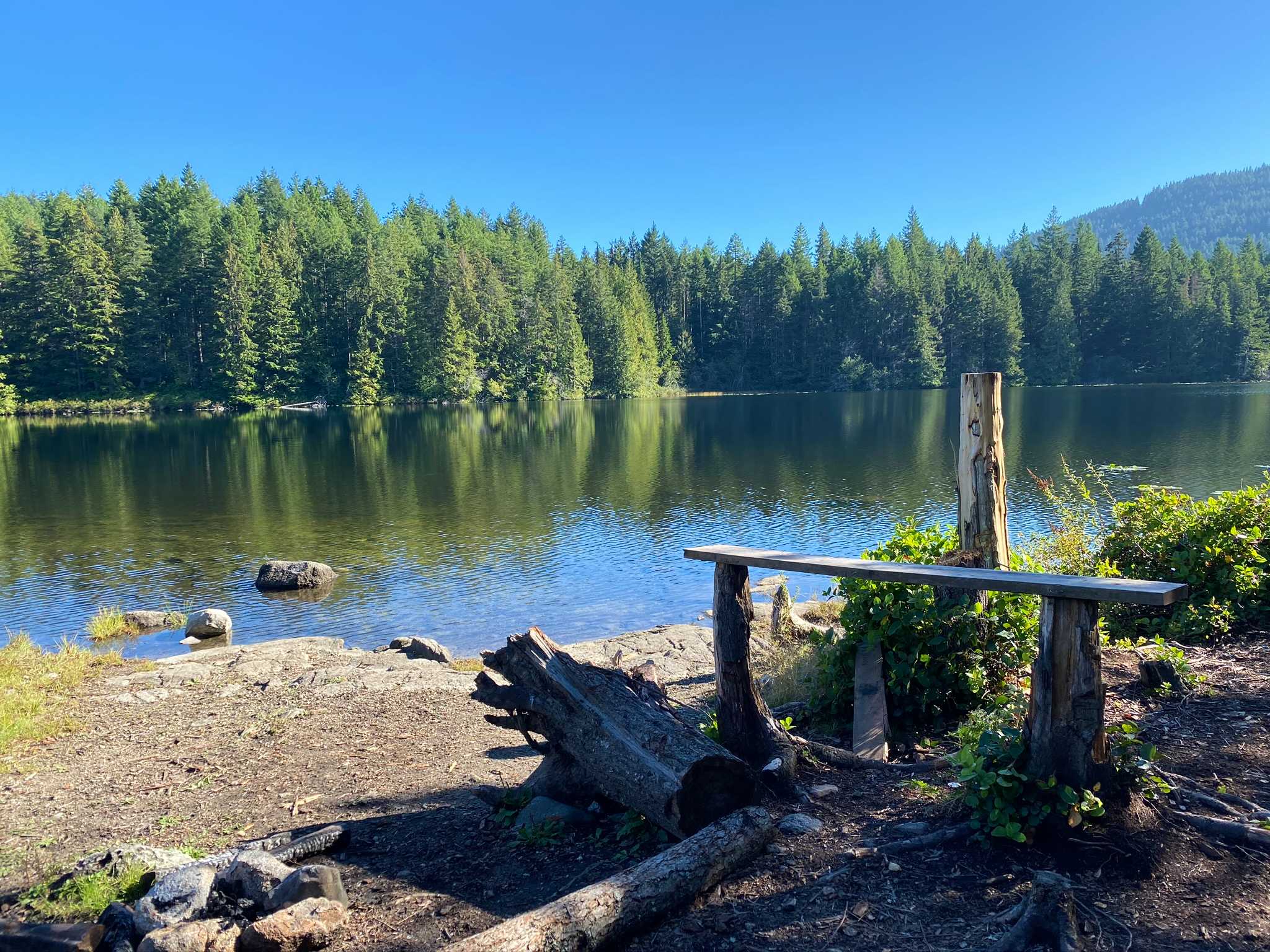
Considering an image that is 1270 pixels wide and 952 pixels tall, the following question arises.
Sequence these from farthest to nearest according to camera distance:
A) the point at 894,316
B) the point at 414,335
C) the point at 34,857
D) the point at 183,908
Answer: the point at 894,316 < the point at 414,335 < the point at 34,857 < the point at 183,908

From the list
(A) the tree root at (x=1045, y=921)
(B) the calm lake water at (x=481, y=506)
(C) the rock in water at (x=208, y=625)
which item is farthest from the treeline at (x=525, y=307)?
(A) the tree root at (x=1045, y=921)

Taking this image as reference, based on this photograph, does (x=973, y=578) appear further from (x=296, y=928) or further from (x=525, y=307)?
(x=525, y=307)

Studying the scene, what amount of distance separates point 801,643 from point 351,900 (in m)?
8.09

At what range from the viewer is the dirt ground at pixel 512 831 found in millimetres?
3746

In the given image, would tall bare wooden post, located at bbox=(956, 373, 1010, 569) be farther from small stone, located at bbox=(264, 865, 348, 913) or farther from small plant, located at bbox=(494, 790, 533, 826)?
small stone, located at bbox=(264, 865, 348, 913)

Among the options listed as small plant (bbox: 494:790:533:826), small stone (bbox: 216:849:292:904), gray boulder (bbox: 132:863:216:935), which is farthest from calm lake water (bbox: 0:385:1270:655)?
gray boulder (bbox: 132:863:216:935)

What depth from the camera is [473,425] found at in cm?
6631

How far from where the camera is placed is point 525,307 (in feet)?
331

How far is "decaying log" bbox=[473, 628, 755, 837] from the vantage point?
4762mm

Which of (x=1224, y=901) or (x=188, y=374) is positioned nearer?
(x=1224, y=901)

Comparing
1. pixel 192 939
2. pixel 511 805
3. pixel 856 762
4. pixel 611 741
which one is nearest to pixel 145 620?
pixel 511 805

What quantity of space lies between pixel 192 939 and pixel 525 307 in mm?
100100

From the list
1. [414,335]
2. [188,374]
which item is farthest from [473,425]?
[188,374]

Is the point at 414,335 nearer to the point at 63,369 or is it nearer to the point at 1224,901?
the point at 63,369
